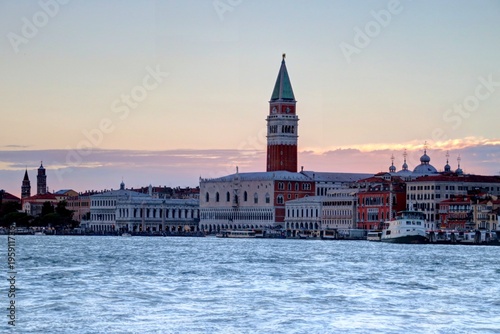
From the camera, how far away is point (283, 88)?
145125mm

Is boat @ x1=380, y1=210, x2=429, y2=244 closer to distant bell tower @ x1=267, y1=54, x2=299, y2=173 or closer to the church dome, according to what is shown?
the church dome

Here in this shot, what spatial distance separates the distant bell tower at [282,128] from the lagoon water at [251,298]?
91.0 meters

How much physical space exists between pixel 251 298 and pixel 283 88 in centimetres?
11099

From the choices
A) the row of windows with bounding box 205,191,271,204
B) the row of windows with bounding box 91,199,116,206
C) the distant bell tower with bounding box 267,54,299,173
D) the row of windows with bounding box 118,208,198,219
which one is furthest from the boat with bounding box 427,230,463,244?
the row of windows with bounding box 91,199,116,206

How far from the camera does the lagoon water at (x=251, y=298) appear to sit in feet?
94.9

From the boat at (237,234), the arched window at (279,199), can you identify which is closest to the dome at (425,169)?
the arched window at (279,199)

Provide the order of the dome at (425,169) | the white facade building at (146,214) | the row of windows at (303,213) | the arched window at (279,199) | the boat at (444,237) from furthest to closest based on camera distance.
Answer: the white facade building at (146,214) < the arched window at (279,199) < the dome at (425,169) < the row of windows at (303,213) < the boat at (444,237)

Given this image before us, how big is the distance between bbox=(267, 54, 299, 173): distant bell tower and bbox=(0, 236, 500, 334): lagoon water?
91031mm

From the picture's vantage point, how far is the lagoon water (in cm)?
2894

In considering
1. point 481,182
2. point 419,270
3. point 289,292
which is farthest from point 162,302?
point 481,182

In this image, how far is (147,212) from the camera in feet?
511

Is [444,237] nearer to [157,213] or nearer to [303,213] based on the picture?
[303,213]

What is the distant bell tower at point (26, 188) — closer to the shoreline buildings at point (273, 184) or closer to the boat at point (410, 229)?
the shoreline buildings at point (273, 184)

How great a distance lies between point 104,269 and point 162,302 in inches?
601
